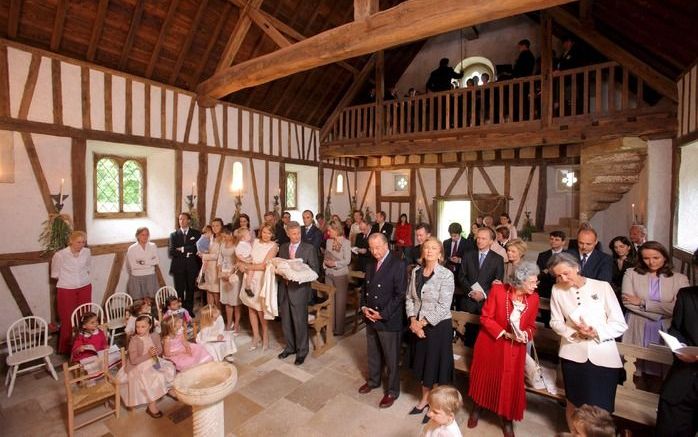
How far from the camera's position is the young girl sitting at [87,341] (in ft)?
12.2

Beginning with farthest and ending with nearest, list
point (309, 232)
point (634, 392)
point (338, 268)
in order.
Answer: point (309, 232) → point (338, 268) → point (634, 392)

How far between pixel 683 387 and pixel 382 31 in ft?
14.6

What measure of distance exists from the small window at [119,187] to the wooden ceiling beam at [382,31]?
104 inches

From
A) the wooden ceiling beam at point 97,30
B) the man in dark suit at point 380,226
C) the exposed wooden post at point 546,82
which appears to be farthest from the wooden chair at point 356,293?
the wooden ceiling beam at point 97,30

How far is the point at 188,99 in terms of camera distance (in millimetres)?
7074

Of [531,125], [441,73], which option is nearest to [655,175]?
[531,125]

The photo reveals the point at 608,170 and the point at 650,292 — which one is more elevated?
the point at 608,170

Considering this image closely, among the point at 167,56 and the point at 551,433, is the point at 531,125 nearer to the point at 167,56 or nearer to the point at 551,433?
the point at 551,433

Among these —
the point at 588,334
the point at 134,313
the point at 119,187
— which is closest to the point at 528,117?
the point at 588,334

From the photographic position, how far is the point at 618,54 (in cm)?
613

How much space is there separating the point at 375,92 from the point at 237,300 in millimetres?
6925

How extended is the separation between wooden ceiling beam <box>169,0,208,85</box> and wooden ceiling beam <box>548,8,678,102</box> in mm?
6747

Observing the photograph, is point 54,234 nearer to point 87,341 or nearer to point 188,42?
point 87,341

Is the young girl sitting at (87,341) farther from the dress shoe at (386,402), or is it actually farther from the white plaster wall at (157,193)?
the dress shoe at (386,402)
